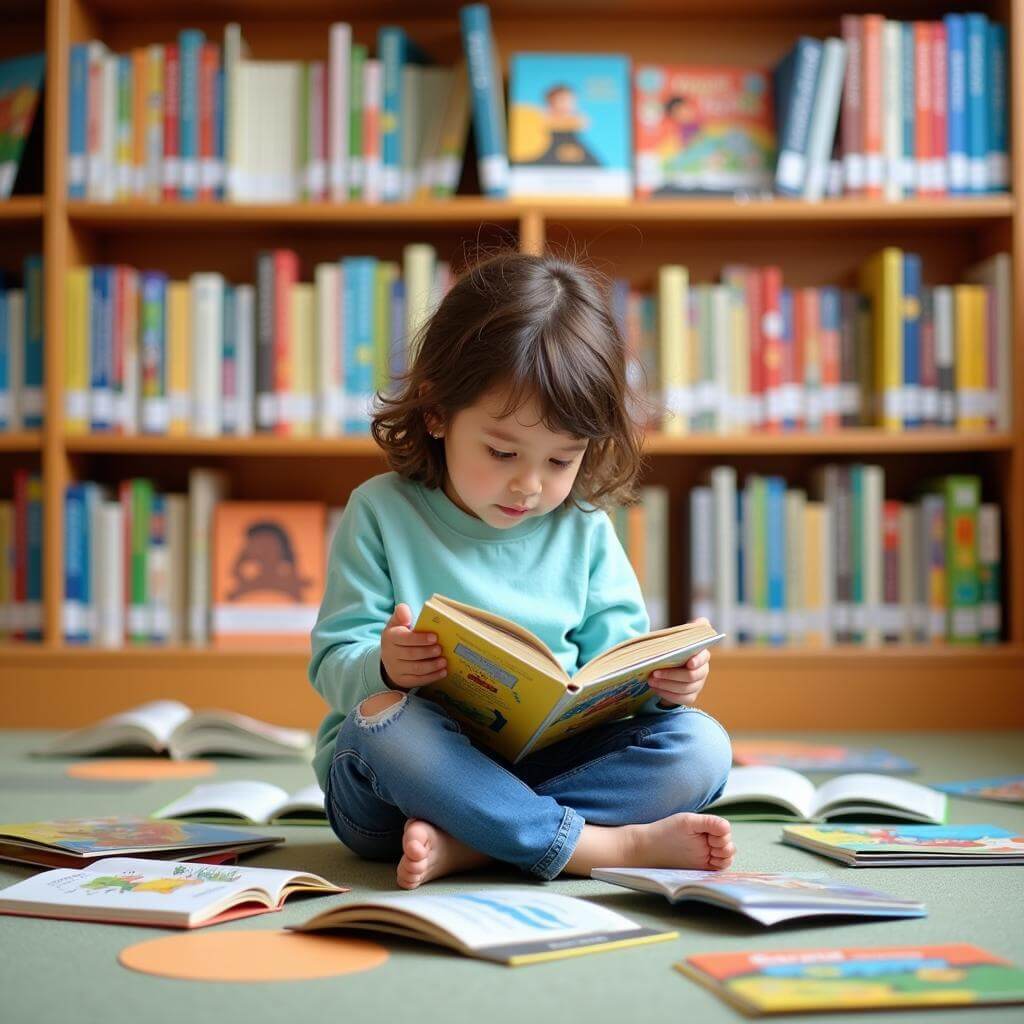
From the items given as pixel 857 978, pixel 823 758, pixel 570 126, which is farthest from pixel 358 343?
pixel 857 978

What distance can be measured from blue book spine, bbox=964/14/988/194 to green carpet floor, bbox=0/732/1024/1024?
1.55m

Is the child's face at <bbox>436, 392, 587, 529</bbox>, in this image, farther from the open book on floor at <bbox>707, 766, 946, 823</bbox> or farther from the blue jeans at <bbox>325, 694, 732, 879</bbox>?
the open book on floor at <bbox>707, 766, 946, 823</bbox>

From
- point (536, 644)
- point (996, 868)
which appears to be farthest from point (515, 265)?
point (996, 868)

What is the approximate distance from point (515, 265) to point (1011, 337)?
138cm

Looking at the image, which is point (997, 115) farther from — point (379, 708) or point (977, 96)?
point (379, 708)

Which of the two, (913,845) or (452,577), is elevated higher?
(452,577)

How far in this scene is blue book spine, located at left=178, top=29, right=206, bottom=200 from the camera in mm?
2535

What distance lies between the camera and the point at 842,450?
2.51 m

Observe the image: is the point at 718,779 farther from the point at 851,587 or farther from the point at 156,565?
the point at 156,565

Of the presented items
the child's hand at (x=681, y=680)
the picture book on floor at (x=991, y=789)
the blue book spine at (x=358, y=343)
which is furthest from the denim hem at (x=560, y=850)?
the blue book spine at (x=358, y=343)

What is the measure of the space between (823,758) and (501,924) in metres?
1.08

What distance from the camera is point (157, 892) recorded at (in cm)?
108

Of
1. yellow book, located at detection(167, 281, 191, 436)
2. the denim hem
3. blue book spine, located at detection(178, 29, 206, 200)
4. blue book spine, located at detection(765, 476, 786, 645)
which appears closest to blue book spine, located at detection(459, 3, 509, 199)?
blue book spine, located at detection(178, 29, 206, 200)

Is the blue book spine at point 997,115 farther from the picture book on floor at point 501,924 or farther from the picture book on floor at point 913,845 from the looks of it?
the picture book on floor at point 501,924
